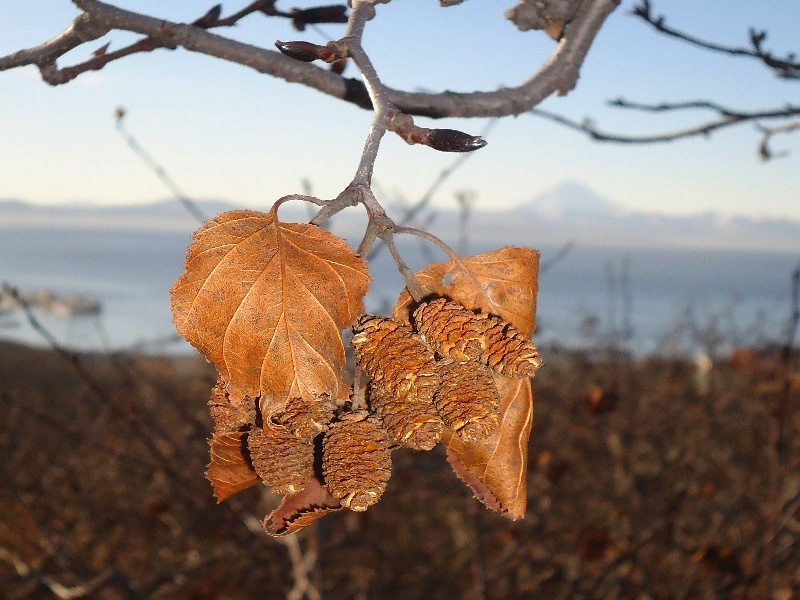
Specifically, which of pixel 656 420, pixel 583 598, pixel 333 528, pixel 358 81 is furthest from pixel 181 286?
pixel 656 420

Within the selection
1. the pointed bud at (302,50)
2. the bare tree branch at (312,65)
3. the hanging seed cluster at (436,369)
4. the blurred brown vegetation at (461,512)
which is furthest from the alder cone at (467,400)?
the blurred brown vegetation at (461,512)

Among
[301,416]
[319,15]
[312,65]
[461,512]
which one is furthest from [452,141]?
[461,512]

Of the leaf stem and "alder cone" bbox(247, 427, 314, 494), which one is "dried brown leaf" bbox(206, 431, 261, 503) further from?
the leaf stem

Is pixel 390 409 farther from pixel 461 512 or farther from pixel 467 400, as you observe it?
pixel 461 512

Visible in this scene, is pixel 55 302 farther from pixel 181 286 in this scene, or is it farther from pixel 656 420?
pixel 181 286

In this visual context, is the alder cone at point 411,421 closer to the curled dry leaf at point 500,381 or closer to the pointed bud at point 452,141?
the curled dry leaf at point 500,381

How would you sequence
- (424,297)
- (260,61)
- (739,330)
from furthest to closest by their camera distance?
(739,330) < (260,61) < (424,297)
